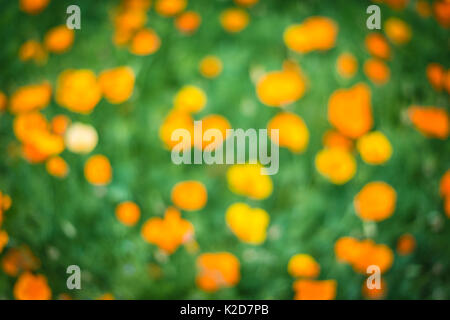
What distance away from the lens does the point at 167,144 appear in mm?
588

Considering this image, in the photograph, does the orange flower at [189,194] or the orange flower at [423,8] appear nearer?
the orange flower at [189,194]

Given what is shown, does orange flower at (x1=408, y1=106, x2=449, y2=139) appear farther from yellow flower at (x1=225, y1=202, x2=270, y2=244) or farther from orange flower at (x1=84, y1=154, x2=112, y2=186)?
orange flower at (x1=84, y1=154, x2=112, y2=186)

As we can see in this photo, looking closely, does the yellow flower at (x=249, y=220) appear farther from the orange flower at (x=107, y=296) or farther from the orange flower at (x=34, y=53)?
the orange flower at (x=34, y=53)

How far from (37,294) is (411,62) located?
1.84 feet

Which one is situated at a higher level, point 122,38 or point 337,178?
point 122,38

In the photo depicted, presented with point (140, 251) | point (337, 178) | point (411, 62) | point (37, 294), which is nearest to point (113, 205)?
point (140, 251)

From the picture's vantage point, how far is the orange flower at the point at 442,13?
71cm

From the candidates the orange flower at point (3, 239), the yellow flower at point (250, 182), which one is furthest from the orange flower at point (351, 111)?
the orange flower at point (3, 239)

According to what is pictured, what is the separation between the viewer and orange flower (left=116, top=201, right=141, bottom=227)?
23.4 inches

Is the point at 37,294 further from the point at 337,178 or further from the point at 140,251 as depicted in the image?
the point at 337,178

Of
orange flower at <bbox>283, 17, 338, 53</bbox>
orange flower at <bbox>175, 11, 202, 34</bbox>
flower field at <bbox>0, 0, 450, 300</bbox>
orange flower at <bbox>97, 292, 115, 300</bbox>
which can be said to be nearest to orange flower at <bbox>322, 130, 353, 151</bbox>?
flower field at <bbox>0, 0, 450, 300</bbox>

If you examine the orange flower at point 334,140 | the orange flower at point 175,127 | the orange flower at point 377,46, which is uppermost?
the orange flower at point 377,46

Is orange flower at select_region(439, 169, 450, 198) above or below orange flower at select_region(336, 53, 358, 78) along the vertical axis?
below

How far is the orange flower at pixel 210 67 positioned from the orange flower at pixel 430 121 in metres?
0.24
